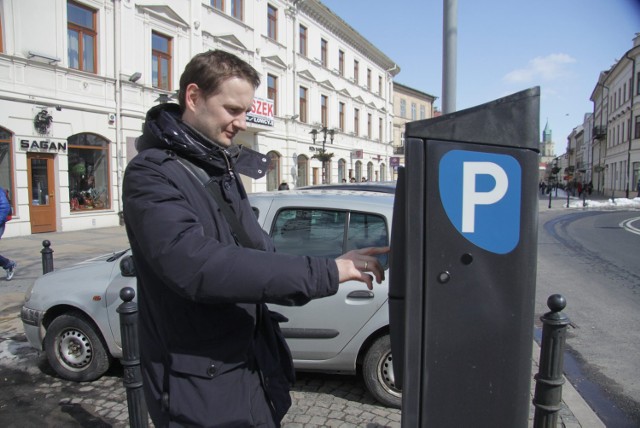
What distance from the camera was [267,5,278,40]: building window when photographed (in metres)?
24.2

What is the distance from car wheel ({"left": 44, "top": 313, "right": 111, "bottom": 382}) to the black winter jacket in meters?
2.83

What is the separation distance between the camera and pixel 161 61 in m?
17.8

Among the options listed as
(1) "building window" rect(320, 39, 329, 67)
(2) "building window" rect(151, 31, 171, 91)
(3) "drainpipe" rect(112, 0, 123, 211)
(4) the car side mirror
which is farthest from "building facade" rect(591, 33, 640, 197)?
(4) the car side mirror

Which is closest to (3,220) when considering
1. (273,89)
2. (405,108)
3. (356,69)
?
(273,89)

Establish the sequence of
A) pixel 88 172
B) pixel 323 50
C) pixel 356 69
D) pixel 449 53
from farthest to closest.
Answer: pixel 356 69 < pixel 323 50 < pixel 88 172 < pixel 449 53

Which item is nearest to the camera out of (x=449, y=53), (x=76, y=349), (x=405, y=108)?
(x=76, y=349)

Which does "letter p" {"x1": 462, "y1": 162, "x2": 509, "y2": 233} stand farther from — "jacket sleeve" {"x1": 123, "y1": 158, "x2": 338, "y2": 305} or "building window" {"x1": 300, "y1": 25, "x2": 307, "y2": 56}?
"building window" {"x1": 300, "y1": 25, "x2": 307, "y2": 56}

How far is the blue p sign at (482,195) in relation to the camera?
Answer: 1.44 m

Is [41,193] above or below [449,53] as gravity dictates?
below

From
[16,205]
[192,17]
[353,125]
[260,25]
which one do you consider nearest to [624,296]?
[16,205]

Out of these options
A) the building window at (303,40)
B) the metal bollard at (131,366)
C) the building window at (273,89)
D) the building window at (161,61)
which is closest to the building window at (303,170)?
the building window at (273,89)

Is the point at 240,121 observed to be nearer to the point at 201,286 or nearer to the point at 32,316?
the point at 201,286

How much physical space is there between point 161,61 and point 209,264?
18.7 meters

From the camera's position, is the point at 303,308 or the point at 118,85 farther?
the point at 118,85
